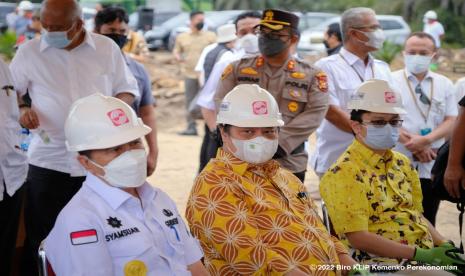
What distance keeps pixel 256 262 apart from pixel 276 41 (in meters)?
2.13

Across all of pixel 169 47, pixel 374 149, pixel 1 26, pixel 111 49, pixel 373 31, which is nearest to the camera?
pixel 374 149

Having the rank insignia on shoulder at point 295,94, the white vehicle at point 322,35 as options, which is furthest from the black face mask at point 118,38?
the white vehicle at point 322,35

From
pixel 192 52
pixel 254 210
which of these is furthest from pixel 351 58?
pixel 192 52

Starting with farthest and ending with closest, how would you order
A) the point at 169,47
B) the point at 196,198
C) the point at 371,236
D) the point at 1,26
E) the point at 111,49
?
the point at 169,47, the point at 1,26, the point at 111,49, the point at 371,236, the point at 196,198

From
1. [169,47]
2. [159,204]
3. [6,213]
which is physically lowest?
[169,47]

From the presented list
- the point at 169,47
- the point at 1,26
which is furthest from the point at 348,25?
the point at 169,47

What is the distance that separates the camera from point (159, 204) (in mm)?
3779

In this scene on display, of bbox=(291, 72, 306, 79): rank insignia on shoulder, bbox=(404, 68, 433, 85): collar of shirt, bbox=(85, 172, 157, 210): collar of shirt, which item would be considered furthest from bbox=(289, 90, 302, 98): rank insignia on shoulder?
bbox=(85, 172, 157, 210): collar of shirt

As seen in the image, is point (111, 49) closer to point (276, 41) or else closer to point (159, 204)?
point (276, 41)

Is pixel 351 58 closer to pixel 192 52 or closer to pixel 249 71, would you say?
pixel 249 71

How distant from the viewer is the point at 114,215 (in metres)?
3.52

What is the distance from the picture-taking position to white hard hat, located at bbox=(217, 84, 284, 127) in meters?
4.26

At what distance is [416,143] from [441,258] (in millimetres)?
2095

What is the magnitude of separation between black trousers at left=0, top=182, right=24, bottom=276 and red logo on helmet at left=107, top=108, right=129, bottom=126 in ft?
4.52
